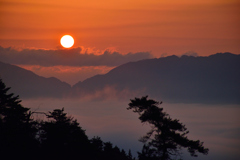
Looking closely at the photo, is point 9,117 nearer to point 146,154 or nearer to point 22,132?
point 22,132

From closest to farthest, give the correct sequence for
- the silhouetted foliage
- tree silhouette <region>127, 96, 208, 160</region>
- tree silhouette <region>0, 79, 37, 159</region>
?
tree silhouette <region>0, 79, 37, 159</region> < the silhouetted foliage < tree silhouette <region>127, 96, 208, 160</region>

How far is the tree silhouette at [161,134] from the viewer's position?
31438 millimetres

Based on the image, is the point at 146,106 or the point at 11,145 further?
the point at 146,106

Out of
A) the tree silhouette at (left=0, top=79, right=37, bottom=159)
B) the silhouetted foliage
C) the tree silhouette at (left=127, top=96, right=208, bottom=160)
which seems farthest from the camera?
the tree silhouette at (left=127, top=96, right=208, bottom=160)

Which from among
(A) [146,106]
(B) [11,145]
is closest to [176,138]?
(A) [146,106]

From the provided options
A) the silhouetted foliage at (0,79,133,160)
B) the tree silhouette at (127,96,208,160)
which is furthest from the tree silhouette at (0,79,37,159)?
the tree silhouette at (127,96,208,160)

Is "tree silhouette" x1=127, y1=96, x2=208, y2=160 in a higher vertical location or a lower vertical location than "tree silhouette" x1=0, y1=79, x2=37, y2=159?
higher

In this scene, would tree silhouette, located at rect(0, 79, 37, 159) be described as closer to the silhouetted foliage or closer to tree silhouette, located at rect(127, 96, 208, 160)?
the silhouetted foliage

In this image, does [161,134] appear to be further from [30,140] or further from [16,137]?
[16,137]

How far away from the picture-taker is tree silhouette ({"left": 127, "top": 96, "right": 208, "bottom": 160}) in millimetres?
31438

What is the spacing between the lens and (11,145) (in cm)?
2430

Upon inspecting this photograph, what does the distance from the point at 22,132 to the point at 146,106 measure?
41.0ft

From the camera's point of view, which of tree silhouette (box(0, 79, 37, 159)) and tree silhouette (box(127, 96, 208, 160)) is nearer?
tree silhouette (box(0, 79, 37, 159))

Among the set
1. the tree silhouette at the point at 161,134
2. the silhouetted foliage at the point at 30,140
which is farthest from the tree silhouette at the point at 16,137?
the tree silhouette at the point at 161,134
